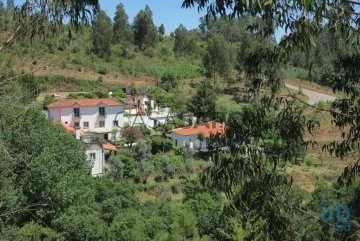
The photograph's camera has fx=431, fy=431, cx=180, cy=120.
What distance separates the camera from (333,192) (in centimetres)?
1184

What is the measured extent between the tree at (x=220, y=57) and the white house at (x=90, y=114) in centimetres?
1200

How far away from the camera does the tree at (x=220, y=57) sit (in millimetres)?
35000

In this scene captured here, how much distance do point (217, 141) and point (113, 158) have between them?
572 inches

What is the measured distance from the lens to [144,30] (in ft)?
151

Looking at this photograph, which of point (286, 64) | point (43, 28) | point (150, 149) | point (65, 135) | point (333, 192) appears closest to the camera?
point (43, 28)

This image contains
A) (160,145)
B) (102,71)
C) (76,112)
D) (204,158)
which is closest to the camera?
(204,158)

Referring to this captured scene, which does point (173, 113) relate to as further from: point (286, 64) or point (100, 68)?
point (286, 64)

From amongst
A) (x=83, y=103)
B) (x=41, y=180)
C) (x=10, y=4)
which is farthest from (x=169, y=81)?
(x=10, y=4)

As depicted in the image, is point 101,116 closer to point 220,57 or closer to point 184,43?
point 220,57

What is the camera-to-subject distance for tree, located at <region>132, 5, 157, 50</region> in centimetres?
4572

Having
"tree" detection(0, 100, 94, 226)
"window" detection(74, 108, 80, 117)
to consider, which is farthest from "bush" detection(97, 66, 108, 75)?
"tree" detection(0, 100, 94, 226)

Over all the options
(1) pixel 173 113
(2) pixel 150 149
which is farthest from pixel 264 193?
(1) pixel 173 113

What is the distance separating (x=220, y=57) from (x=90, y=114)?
1387cm

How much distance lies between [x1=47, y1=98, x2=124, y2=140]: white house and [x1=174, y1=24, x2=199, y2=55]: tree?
23.6 m
